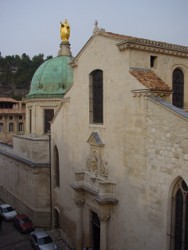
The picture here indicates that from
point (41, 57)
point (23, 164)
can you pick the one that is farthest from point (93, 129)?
point (41, 57)

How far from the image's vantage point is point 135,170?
41.6 ft

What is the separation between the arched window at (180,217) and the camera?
1063cm

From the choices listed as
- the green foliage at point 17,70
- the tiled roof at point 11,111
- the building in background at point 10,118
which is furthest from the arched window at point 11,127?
the green foliage at point 17,70

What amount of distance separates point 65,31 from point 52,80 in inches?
226

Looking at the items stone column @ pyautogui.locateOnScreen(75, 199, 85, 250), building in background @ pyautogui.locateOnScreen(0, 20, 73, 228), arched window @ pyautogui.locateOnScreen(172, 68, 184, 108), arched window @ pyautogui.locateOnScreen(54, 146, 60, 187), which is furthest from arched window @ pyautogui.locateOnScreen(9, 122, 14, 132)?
arched window @ pyautogui.locateOnScreen(172, 68, 184, 108)

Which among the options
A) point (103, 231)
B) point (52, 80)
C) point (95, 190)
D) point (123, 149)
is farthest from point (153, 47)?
point (52, 80)

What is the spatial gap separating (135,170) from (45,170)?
10.8 meters

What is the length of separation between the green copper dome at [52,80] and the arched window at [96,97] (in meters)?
8.73

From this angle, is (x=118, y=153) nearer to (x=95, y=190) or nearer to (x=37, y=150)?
(x=95, y=190)

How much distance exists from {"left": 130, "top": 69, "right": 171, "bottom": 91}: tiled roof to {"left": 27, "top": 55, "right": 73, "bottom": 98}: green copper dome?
12.5 m

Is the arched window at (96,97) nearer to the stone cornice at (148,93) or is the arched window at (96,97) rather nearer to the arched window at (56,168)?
the stone cornice at (148,93)

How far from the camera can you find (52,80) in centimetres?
2509

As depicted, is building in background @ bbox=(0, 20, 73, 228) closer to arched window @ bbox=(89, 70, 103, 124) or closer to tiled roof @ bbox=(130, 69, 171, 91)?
arched window @ bbox=(89, 70, 103, 124)

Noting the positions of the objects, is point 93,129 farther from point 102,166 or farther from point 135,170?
point 135,170
